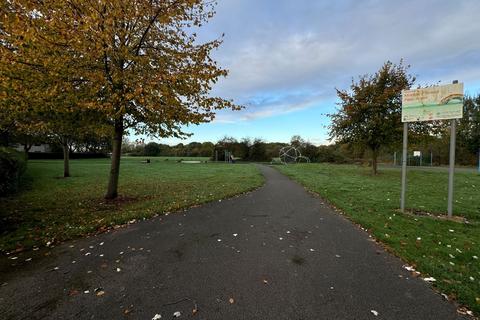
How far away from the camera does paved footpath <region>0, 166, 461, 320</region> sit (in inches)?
110

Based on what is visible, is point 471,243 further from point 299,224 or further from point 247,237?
point 247,237

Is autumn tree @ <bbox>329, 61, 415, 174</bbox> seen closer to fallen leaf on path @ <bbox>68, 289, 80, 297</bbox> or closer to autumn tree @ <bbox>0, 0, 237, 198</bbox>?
autumn tree @ <bbox>0, 0, 237, 198</bbox>

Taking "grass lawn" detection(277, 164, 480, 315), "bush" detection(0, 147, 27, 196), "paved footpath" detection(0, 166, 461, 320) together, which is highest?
"bush" detection(0, 147, 27, 196)

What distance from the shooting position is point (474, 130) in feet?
108

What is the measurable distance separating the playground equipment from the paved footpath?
126ft

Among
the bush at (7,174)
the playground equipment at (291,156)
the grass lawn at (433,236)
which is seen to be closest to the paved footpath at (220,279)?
the grass lawn at (433,236)

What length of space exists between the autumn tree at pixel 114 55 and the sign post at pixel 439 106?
525 cm

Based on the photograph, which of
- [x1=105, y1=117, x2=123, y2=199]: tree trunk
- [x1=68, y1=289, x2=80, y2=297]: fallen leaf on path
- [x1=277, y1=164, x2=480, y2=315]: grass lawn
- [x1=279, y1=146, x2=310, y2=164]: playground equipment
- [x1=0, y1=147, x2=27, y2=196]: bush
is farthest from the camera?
[x1=279, y1=146, x2=310, y2=164]: playground equipment

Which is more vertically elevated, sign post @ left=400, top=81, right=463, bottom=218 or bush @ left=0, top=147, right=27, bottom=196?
sign post @ left=400, top=81, right=463, bottom=218

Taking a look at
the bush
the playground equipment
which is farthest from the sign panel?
the playground equipment

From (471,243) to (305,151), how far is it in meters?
43.1

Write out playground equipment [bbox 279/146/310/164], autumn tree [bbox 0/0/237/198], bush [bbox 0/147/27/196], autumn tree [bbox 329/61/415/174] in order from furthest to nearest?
playground equipment [bbox 279/146/310/164] < autumn tree [bbox 329/61/415/174] < bush [bbox 0/147/27/196] < autumn tree [bbox 0/0/237/198]

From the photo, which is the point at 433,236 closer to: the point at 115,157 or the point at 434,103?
the point at 434,103

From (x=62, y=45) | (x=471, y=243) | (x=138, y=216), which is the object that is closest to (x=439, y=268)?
(x=471, y=243)
